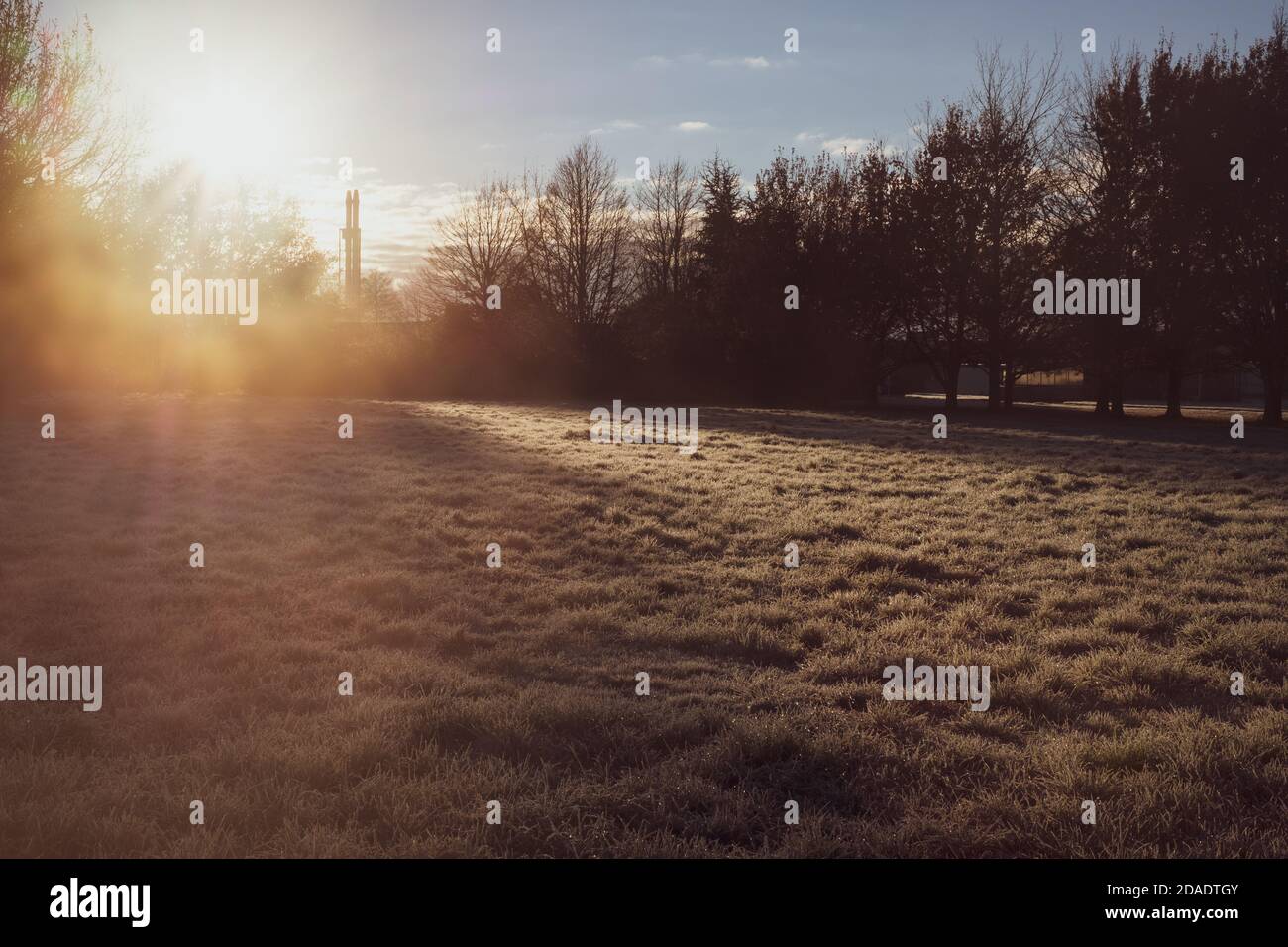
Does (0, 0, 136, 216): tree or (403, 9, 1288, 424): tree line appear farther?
(403, 9, 1288, 424): tree line

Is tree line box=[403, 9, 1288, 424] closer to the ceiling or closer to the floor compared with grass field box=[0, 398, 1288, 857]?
closer to the ceiling

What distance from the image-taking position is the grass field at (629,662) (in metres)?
3.82

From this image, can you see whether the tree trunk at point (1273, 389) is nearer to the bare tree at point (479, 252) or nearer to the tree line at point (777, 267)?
the tree line at point (777, 267)

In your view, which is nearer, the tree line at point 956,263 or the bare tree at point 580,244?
the tree line at point 956,263

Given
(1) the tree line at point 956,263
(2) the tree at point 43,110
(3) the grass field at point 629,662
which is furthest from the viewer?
(1) the tree line at point 956,263

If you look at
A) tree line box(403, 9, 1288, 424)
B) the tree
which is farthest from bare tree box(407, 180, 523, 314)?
the tree

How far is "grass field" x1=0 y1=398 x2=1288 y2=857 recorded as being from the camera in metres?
3.82

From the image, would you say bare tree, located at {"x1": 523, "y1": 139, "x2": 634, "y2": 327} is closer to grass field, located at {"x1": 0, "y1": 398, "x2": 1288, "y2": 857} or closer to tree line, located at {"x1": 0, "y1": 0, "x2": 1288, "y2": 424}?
tree line, located at {"x1": 0, "y1": 0, "x2": 1288, "y2": 424}

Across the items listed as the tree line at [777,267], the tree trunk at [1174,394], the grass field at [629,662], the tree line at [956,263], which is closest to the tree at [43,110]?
the tree line at [777,267]

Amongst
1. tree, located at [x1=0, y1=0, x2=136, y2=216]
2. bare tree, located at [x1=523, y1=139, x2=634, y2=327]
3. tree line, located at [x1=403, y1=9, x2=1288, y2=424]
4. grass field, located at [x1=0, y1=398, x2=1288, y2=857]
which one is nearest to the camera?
grass field, located at [x1=0, y1=398, x2=1288, y2=857]

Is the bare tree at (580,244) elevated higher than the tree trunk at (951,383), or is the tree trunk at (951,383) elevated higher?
the bare tree at (580,244)

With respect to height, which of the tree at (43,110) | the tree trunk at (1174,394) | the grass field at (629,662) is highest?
the tree at (43,110)

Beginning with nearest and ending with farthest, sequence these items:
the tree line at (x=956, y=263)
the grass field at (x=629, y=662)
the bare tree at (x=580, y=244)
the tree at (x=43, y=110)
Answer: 1. the grass field at (x=629, y=662)
2. the tree at (x=43, y=110)
3. the tree line at (x=956, y=263)
4. the bare tree at (x=580, y=244)

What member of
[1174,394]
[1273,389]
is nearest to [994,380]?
[1174,394]
